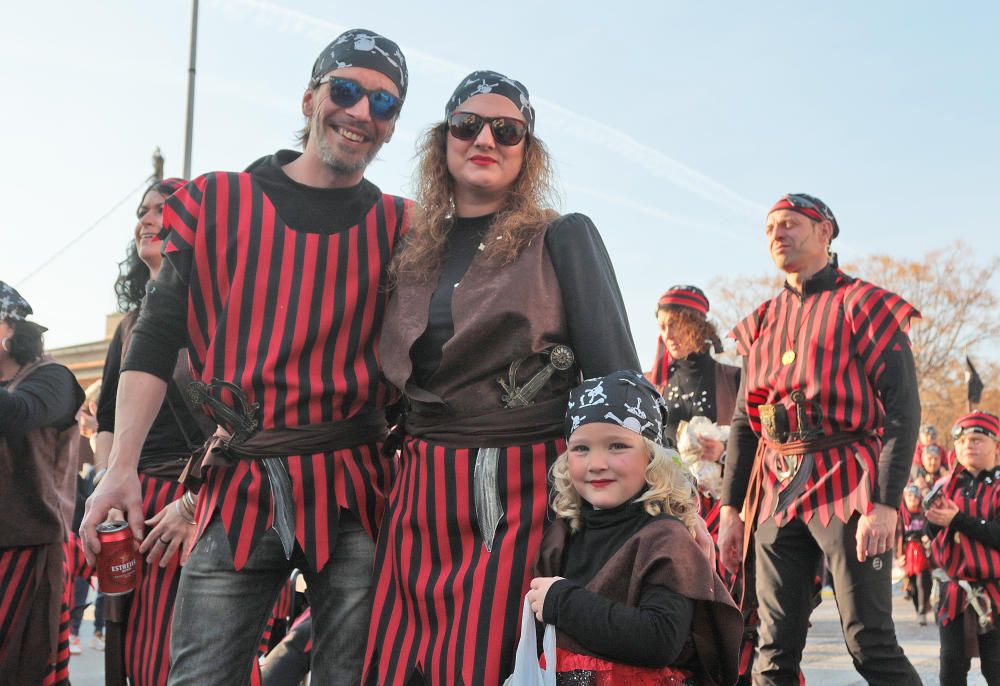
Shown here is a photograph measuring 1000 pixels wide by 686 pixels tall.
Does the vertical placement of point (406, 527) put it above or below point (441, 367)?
below

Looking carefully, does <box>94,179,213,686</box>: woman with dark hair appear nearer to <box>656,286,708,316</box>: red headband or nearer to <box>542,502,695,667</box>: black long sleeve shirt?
<box>542,502,695,667</box>: black long sleeve shirt

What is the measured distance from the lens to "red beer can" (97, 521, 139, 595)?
2.91m

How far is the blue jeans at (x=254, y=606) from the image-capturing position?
8.98 ft

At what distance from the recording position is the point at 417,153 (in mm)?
3281

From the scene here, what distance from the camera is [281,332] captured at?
112 inches

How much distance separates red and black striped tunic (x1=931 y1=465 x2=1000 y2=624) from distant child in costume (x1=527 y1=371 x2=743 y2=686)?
4068 mm

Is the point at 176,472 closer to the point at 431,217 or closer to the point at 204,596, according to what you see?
the point at 204,596

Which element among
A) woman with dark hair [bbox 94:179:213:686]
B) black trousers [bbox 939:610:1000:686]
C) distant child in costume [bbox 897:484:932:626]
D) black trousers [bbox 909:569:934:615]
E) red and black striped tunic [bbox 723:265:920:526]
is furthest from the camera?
black trousers [bbox 909:569:934:615]

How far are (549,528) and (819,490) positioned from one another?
194 cm

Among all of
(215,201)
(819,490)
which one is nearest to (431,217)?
(215,201)

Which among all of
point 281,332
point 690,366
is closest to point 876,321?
point 690,366

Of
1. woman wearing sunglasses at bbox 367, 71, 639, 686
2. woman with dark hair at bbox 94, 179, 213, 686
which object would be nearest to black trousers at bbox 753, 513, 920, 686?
woman wearing sunglasses at bbox 367, 71, 639, 686

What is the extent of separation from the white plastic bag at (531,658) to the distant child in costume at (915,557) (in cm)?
786

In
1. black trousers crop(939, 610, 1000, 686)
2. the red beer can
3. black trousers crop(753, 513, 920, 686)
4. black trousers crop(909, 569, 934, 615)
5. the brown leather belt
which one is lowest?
black trousers crop(909, 569, 934, 615)
